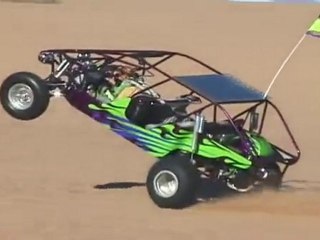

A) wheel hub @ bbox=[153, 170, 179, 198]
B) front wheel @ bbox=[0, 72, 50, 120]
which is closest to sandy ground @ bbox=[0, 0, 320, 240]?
wheel hub @ bbox=[153, 170, 179, 198]

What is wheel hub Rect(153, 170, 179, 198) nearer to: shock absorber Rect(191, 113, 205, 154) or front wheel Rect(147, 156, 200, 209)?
front wheel Rect(147, 156, 200, 209)

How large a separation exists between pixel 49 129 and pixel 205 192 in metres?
4.30

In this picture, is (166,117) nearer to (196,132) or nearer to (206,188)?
(196,132)

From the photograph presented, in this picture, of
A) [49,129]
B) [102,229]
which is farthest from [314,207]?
[49,129]

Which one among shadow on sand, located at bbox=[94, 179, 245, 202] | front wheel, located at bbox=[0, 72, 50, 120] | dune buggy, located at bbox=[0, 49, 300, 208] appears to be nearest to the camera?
dune buggy, located at bbox=[0, 49, 300, 208]

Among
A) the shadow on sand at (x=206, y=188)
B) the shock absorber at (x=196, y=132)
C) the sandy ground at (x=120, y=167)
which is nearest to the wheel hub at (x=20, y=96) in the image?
the sandy ground at (x=120, y=167)

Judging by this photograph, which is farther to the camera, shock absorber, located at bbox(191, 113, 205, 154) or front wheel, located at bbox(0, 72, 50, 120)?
front wheel, located at bbox(0, 72, 50, 120)

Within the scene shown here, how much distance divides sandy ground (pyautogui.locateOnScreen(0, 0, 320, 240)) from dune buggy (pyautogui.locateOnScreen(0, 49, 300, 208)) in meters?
0.26

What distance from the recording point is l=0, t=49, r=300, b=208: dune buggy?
38.4 feet

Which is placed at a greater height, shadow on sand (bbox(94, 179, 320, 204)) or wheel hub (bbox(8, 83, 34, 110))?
wheel hub (bbox(8, 83, 34, 110))

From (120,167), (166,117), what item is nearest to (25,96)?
(166,117)

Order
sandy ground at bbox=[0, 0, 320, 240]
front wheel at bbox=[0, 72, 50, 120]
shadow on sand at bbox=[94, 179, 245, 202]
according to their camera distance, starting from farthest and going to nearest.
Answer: front wheel at bbox=[0, 72, 50, 120]
shadow on sand at bbox=[94, 179, 245, 202]
sandy ground at bbox=[0, 0, 320, 240]

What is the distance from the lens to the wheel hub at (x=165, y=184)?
454 inches

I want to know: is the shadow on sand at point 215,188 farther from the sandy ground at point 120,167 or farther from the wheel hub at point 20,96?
the wheel hub at point 20,96
